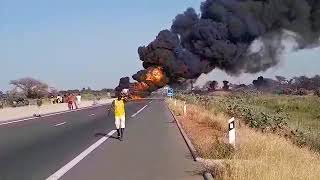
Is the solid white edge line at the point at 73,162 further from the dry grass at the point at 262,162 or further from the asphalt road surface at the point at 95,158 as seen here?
the dry grass at the point at 262,162

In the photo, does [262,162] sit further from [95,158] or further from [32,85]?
[32,85]

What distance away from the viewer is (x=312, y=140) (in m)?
20.2

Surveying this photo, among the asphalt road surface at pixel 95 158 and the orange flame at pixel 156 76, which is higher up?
the orange flame at pixel 156 76

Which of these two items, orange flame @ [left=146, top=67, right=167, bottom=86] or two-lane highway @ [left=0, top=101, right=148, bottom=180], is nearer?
two-lane highway @ [left=0, top=101, right=148, bottom=180]

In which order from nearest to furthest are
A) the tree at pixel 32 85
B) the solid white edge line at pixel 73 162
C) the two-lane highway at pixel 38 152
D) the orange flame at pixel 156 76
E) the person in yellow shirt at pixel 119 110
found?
the solid white edge line at pixel 73 162
the two-lane highway at pixel 38 152
the person in yellow shirt at pixel 119 110
the orange flame at pixel 156 76
the tree at pixel 32 85

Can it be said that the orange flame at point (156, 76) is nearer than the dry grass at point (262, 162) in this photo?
No

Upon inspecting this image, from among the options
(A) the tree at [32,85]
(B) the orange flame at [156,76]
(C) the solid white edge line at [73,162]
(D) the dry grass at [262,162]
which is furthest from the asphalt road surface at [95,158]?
(A) the tree at [32,85]

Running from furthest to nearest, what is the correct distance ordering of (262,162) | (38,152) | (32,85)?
(32,85) < (38,152) < (262,162)

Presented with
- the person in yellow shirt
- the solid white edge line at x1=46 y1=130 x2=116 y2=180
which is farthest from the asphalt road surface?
the person in yellow shirt

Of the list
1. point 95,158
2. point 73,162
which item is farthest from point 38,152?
point 73,162

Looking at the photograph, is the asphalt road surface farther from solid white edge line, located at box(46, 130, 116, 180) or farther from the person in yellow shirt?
the person in yellow shirt

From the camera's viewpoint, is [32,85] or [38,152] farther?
[32,85]

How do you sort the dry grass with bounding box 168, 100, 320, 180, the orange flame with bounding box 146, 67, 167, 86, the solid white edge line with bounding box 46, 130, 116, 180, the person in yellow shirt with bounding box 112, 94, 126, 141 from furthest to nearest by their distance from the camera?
the orange flame with bounding box 146, 67, 167, 86, the person in yellow shirt with bounding box 112, 94, 126, 141, the solid white edge line with bounding box 46, 130, 116, 180, the dry grass with bounding box 168, 100, 320, 180

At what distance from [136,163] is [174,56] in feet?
173
